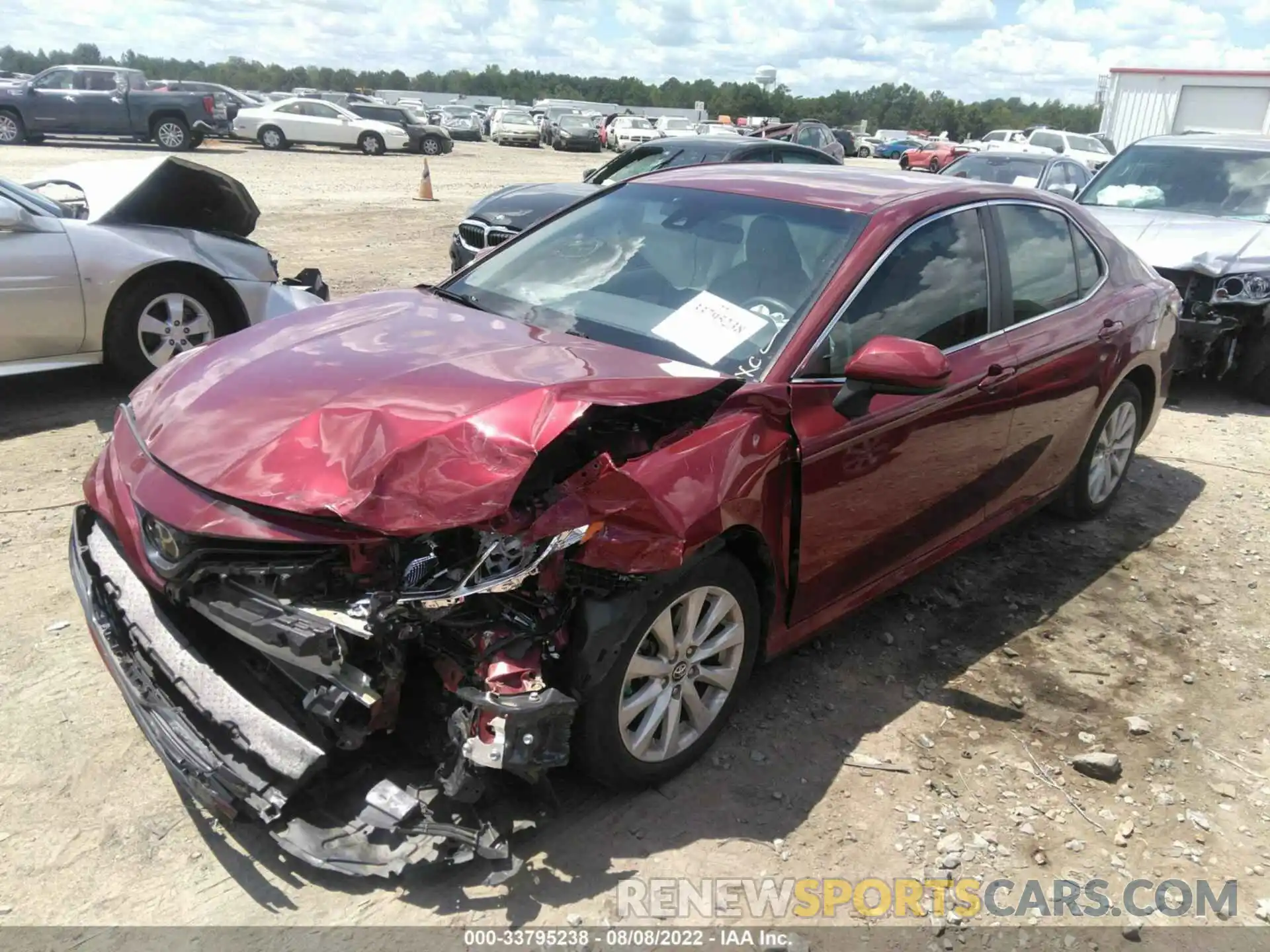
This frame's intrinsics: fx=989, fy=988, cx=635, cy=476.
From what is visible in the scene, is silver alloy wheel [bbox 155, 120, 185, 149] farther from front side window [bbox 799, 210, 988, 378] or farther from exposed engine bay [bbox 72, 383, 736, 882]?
exposed engine bay [bbox 72, 383, 736, 882]

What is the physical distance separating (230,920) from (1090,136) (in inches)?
1212

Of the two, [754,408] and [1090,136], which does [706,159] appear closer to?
[754,408]

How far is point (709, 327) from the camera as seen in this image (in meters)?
3.25

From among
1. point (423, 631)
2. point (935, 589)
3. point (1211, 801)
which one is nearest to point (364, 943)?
point (423, 631)

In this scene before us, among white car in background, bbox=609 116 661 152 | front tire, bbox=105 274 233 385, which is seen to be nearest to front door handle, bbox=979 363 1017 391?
front tire, bbox=105 274 233 385

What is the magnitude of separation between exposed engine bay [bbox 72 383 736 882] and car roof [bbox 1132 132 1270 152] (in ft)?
27.5

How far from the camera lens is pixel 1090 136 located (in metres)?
27.8

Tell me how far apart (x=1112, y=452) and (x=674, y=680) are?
10.9ft

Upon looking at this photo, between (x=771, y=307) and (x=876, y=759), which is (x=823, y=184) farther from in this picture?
(x=876, y=759)

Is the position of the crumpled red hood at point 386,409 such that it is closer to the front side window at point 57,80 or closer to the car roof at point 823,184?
the car roof at point 823,184

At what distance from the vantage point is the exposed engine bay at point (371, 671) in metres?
2.40

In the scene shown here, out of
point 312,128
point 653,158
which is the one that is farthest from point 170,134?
point 653,158

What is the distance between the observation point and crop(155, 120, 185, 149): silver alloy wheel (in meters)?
24.0

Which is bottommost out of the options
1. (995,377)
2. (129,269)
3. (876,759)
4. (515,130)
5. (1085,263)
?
(876,759)
